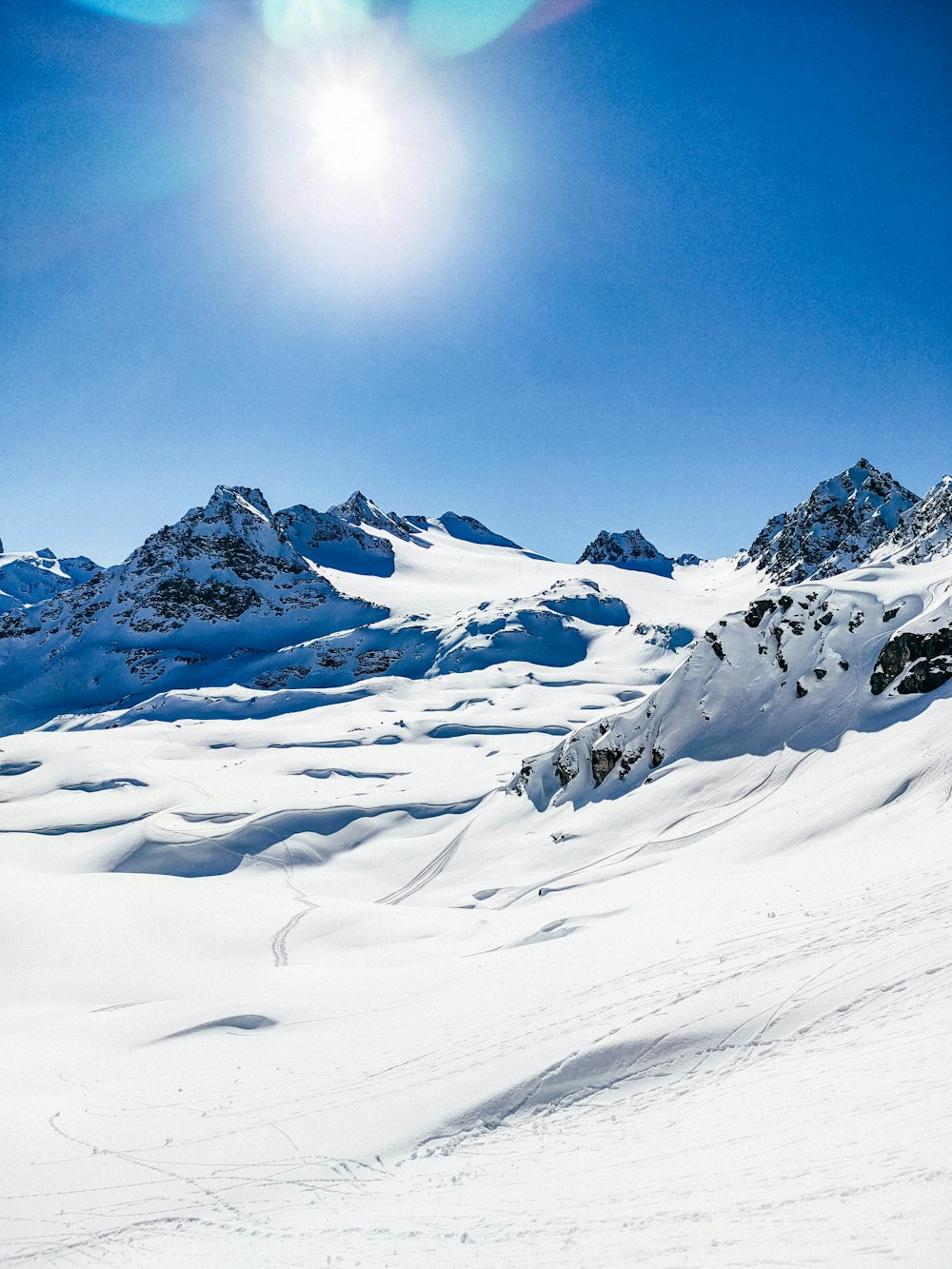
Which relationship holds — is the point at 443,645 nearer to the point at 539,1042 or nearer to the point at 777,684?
the point at 777,684

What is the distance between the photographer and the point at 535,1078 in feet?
29.8

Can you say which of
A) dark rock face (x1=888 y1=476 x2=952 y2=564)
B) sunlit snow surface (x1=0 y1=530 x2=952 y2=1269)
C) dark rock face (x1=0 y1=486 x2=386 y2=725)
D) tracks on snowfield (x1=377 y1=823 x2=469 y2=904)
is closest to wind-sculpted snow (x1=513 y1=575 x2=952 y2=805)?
sunlit snow surface (x1=0 y1=530 x2=952 y2=1269)

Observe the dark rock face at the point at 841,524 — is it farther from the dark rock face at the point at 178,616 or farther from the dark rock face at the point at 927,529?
the dark rock face at the point at 178,616

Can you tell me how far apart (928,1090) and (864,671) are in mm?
22798

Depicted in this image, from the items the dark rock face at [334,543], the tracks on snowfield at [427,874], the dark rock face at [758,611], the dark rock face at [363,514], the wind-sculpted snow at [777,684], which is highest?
the dark rock face at [363,514]

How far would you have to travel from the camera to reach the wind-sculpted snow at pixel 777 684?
24.7 m

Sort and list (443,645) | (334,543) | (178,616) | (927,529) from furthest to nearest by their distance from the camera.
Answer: (334,543) < (178,616) < (443,645) < (927,529)

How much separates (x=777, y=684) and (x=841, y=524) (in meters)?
129

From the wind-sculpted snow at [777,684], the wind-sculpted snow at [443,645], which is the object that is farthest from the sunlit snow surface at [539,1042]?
the wind-sculpted snow at [443,645]

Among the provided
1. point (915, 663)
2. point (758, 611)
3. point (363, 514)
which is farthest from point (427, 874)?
point (363, 514)

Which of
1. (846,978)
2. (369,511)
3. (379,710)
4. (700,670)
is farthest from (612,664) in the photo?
(369,511)

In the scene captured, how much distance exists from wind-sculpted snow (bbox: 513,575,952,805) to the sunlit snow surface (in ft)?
3.19

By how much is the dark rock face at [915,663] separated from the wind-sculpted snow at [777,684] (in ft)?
0.11

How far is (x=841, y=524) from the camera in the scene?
136750mm
